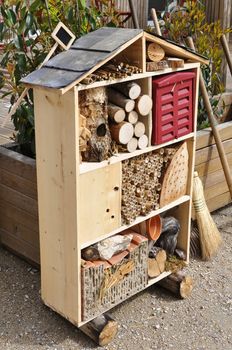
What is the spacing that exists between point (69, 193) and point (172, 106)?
0.79 m

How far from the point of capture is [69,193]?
9.06 feet

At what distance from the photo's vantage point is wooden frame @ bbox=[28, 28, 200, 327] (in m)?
2.68

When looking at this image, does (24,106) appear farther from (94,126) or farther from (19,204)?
(94,126)

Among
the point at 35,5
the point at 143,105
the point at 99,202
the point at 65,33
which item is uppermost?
the point at 35,5

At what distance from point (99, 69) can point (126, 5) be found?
3.80 meters

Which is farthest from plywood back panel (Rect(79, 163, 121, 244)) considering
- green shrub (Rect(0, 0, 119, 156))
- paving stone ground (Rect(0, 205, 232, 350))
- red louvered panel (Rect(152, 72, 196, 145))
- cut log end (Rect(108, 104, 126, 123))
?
green shrub (Rect(0, 0, 119, 156))

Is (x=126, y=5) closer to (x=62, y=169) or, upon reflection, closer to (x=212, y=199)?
(x=212, y=199)

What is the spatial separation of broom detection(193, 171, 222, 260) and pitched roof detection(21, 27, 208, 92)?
1141mm

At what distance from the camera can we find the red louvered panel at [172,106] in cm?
302

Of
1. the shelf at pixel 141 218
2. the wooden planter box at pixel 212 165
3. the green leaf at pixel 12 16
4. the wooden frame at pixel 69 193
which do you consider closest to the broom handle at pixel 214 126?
the wooden planter box at pixel 212 165

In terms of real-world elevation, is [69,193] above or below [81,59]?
below

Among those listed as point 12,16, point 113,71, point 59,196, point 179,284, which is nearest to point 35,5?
point 12,16

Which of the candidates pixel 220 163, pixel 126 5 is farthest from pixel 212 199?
pixel 126 5

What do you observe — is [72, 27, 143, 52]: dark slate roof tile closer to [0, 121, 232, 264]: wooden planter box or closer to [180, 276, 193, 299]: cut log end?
[0, 121, 232, 264]: wooden planter box
